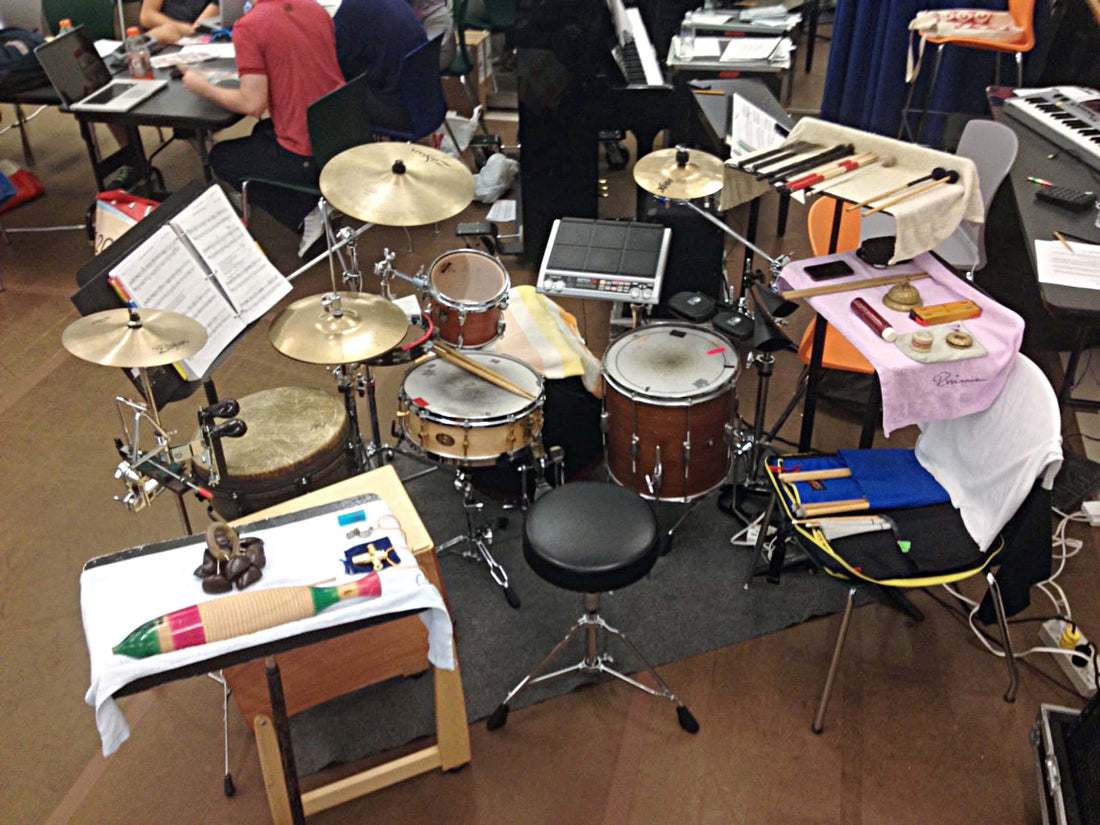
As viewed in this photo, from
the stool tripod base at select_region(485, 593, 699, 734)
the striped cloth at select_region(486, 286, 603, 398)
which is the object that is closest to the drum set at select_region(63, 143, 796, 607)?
the striped cloth at select_region(486, 286, 603, 398)

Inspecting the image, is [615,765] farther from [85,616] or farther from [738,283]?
[738,283]

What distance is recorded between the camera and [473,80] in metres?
6.56

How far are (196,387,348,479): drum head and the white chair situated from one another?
212 centimetres

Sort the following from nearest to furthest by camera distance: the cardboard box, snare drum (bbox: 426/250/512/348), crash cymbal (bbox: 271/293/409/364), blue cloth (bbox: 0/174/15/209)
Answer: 1. crash cymbal (bbox: 271/293/409/364)
2. snare drum (bbox: 426/250/512/348)
3. blue cloth (bbox: 0/174/15/209)
4. the cardboard box

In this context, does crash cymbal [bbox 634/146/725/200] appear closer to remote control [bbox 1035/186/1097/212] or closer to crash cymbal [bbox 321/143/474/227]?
crash cymbal [bbox 321/143/474/227]

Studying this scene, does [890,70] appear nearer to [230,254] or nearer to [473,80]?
[473,80]

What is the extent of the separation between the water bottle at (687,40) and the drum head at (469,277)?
2398mm

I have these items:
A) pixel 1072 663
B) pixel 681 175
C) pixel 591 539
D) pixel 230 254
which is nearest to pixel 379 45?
pixel 681 175

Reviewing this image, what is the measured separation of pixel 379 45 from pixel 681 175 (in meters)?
2.17

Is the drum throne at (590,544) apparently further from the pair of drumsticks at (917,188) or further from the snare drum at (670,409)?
the pair of drumsticks at (917,188)

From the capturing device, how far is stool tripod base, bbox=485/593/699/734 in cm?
286

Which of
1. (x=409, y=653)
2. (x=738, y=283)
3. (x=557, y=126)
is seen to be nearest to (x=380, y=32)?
(x=557, y=126)

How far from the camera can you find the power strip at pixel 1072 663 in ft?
9.75

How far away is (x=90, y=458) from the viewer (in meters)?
4.04
